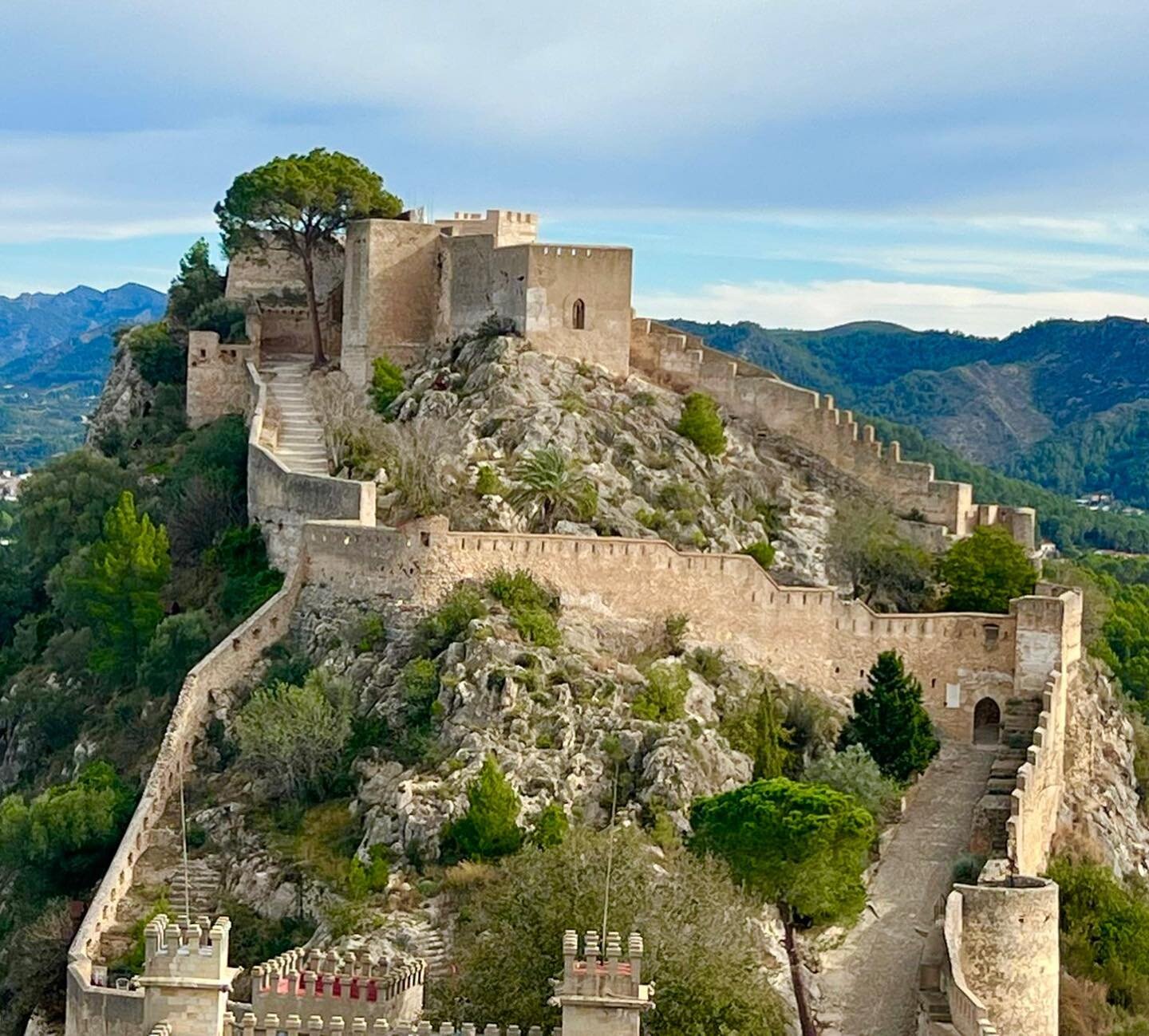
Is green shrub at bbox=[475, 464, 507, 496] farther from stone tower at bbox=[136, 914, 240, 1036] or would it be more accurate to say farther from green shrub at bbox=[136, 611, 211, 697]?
stone tower at bbox=[136, 914, 240, 1036]

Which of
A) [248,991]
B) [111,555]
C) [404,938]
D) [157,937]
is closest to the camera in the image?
[157,937]

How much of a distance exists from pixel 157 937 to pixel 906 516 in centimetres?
2703

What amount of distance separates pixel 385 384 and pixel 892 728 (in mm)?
14679

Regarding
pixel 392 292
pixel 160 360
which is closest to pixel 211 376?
pixel 160 360

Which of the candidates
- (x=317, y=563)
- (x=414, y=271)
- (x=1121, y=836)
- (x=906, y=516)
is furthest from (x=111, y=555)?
(x=1121, y=836)

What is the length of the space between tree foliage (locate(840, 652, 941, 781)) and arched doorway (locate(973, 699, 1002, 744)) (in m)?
1.52

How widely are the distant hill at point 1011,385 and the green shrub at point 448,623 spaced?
10957 cm

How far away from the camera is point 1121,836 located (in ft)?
130

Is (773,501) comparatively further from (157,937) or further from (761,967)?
(157,937)

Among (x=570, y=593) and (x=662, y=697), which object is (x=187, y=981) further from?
(x=570, y=593)

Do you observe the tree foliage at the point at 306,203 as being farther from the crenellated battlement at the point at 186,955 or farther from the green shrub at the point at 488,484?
the crenellated battlement at the point at 186,955

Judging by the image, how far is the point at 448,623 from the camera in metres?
36.9

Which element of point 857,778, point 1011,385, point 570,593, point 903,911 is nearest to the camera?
point 903,911

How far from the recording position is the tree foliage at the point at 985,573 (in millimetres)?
42250
